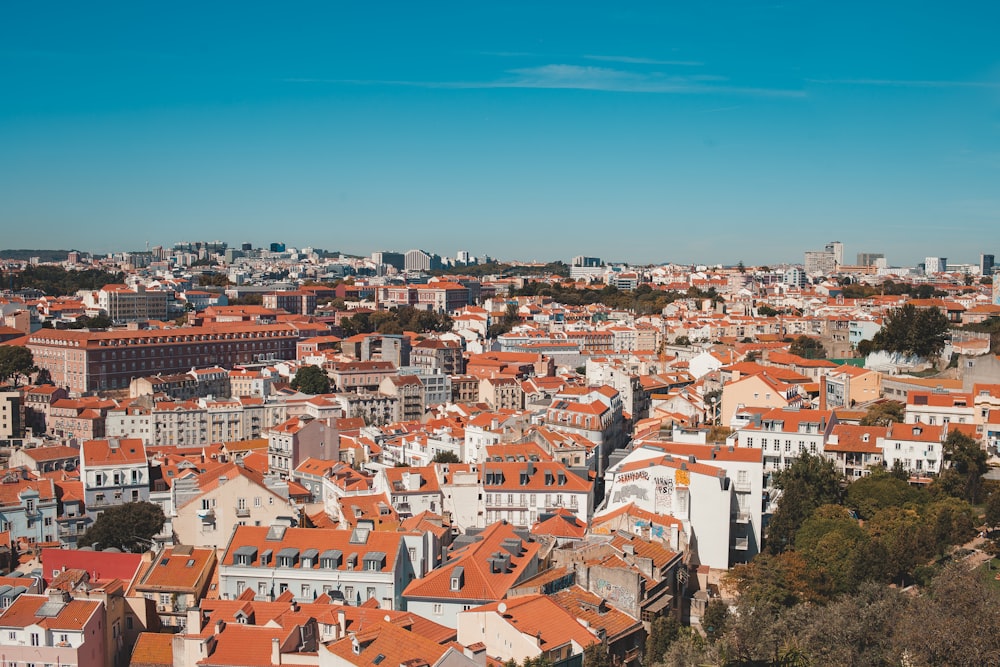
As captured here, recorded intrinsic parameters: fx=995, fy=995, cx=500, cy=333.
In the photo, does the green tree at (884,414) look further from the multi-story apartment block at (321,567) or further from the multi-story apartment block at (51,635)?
the multi-story apartment block at (51,635)

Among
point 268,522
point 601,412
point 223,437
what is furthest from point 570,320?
point 268,522

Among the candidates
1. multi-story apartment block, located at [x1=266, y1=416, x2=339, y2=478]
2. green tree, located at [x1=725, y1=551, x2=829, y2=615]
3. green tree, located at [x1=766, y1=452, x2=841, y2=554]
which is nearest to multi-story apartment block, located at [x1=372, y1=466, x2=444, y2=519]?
multi-story apartment block, located at [x1=266, y1=416, x2=339, y2=478]

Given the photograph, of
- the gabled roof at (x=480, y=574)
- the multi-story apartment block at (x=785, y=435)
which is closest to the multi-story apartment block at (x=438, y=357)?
the multi-story apartment block at (x=785, y=435)

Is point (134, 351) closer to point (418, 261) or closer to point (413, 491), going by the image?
point (413, 491)

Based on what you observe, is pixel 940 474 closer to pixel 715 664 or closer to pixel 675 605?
pixel 675 605

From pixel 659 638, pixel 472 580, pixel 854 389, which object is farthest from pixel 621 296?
pixel 659 638

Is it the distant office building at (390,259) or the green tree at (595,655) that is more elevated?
the distant office building at (390,259)
